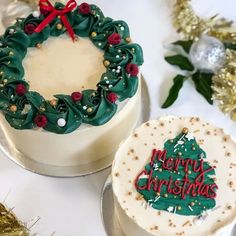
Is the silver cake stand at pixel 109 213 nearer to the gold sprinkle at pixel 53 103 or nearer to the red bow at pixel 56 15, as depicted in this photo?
the gold sprinkle at pixel 53 103

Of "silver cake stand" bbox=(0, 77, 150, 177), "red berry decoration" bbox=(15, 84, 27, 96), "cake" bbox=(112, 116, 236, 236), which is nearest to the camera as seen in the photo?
"cake" bbox=(112, 116, 236, 236)

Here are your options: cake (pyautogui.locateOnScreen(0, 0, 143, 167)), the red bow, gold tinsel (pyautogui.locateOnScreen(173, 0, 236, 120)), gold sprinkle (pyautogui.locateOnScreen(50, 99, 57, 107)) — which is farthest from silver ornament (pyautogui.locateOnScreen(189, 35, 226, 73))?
gold sprinkle (pyautogui.locateOnScreen(50, 99, 57, 107))

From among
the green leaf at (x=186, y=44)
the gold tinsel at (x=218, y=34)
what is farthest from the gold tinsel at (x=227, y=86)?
the green leaf at (x=186, y=44)

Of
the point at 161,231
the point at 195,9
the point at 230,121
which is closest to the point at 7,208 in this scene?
the point at 161,231

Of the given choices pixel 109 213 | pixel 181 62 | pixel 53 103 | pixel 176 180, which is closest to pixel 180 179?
pixel 176 180

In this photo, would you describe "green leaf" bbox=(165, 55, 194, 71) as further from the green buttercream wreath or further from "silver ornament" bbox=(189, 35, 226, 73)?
the green buttercream wreath

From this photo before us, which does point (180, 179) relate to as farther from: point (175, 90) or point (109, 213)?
point (175, 90)
